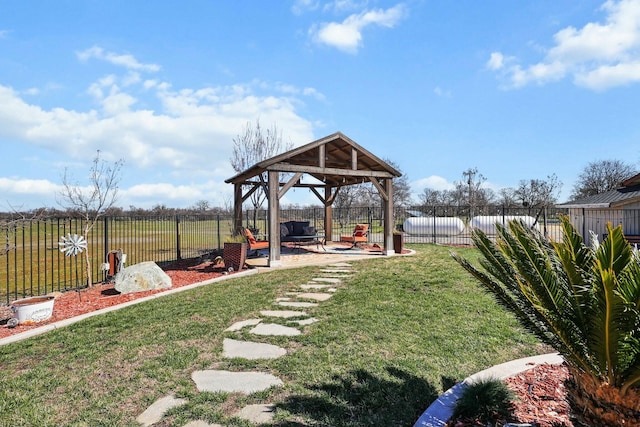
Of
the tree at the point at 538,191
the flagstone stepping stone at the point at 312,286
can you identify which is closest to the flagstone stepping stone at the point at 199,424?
the flagstone stepping stone at the point at 312,286

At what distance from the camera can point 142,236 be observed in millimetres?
9773

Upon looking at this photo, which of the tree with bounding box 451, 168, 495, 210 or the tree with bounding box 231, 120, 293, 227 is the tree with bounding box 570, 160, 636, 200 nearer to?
the tree with bounding box 451, 168, 495, 210

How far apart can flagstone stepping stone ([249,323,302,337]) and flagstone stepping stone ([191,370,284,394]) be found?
100cm

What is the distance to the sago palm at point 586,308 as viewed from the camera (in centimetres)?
156

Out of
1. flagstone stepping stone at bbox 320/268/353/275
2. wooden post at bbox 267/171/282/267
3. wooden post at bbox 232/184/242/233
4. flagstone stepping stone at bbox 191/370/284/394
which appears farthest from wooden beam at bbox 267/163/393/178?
flagstone stepping stone at bbox 191/370/284/394

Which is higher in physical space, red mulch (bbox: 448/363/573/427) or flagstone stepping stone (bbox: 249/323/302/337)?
flagstone stepping stone (bbox: 249/323/302/337)

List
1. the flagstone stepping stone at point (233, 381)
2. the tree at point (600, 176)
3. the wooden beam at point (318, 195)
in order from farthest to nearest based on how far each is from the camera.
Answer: the tree at point (600, 176) → the wooden beam at point (318, 195) → the flagstone stepping stone at point (233, 381)

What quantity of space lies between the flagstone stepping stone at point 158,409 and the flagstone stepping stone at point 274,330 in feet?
5.00

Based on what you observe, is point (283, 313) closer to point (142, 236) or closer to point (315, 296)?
point (315, 296)

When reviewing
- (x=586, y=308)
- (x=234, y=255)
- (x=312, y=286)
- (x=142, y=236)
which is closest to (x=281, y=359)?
(x=586, y=308)

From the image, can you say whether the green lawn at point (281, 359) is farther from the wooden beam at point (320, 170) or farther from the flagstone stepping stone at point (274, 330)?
the wooden beam at point (320, 170)

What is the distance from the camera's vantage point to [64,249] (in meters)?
6.57

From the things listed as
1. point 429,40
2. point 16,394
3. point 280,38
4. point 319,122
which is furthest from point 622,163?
point 16,394

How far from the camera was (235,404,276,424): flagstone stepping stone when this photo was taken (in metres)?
2.39
